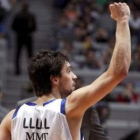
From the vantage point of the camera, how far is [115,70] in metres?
3.92

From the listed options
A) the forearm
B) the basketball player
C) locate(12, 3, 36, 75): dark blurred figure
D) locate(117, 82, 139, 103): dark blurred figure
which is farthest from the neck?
locate(12, 3, 36, 75): dark blurred figure

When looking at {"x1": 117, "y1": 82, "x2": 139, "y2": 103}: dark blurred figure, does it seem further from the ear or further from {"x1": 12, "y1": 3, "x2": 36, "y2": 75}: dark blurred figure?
the ear

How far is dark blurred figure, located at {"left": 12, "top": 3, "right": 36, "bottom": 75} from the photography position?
15.3 m

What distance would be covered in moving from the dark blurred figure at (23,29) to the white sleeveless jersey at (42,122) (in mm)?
11017

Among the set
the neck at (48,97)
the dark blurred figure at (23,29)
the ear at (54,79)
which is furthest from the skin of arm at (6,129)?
the dark blurred figure at (23,29)

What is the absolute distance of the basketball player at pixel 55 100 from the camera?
4.03 metres

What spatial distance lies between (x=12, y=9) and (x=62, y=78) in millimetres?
13603

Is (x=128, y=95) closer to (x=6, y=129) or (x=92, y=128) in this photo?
(x=92, y=128)

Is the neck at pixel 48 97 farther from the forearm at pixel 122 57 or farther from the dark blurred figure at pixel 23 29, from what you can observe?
the dark blurred figure at pixel 23 29

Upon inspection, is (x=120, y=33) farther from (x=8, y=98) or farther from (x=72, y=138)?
(x=8, y=98)

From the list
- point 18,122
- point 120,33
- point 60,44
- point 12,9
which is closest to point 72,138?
point 18,122

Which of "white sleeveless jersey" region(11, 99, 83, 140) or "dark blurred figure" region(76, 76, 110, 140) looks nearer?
"white sleeveless jersey" region(11, 99, 83, 140)

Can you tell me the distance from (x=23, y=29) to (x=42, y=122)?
11.3 meters

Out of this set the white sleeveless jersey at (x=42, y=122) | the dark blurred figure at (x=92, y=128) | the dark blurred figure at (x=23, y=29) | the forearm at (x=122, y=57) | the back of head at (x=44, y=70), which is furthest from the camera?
the dark blurred figure at (x=23, y=29)
